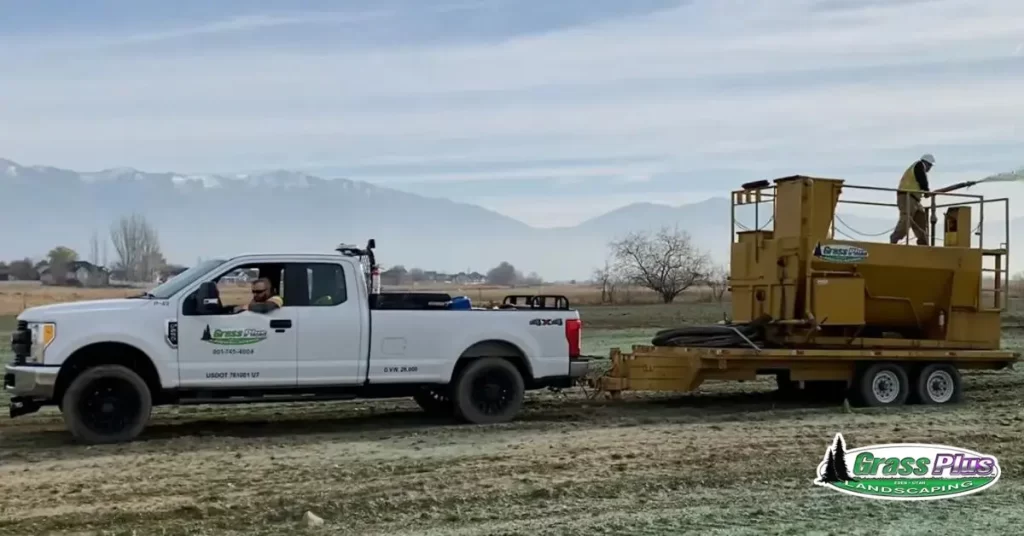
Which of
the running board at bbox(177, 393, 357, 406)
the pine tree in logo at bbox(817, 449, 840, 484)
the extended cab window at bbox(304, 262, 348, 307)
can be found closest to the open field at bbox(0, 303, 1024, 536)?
the pine tree in logo at bbox(817, 449, 840, 484)

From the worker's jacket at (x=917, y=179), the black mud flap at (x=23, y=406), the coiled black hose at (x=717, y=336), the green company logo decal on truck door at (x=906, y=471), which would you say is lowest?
the green company logo decal on truck door at (x=906, y=471)

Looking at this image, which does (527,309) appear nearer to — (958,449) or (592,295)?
(958,449)

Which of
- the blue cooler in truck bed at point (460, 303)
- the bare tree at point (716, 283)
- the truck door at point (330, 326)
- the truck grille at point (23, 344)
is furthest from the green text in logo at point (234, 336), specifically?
the bare tree at point (716, 283)

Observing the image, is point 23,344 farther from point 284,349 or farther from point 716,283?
point 716,283

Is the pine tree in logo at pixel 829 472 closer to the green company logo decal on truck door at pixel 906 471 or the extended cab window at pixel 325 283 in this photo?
the green company logo decal on truck door at pixel 906 471

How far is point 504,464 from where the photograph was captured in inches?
380

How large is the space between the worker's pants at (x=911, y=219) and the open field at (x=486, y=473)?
100 inches

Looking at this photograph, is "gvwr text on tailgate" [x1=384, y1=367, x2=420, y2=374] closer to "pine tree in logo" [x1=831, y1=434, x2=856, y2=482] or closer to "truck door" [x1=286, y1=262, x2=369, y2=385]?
"truck door" [x1=286, y1=262, x2=369, y2=385]

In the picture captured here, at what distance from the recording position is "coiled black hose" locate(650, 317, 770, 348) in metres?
14.0

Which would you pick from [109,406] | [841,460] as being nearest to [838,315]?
[841,460]

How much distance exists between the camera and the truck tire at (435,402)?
1276cm

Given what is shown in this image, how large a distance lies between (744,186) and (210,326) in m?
7.81

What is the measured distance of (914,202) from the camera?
15.0 metres

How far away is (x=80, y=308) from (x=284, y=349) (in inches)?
81.5
